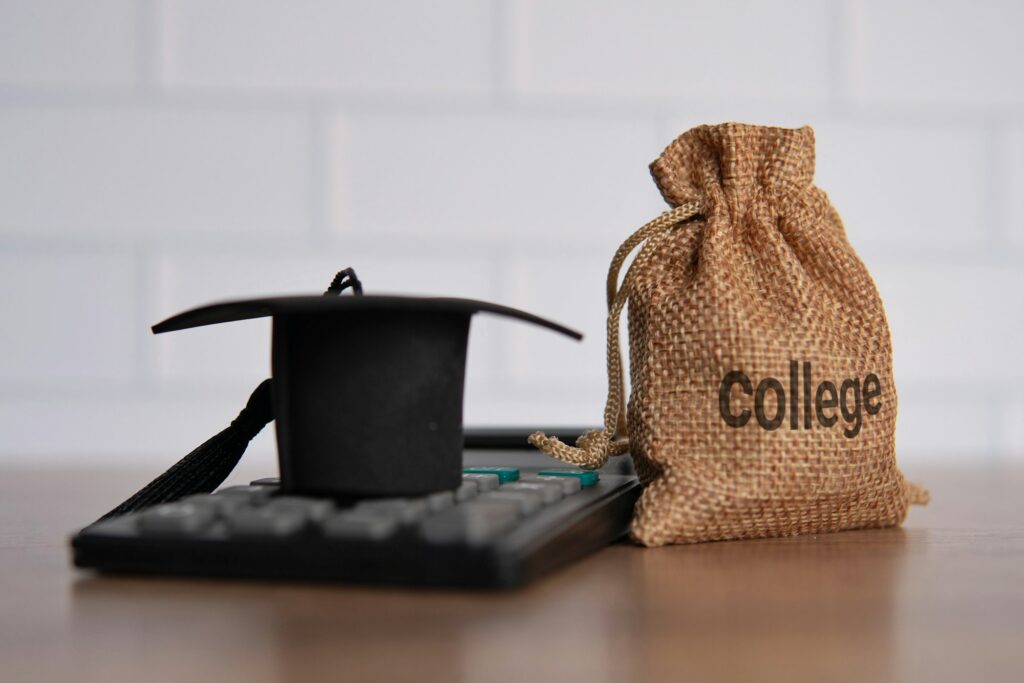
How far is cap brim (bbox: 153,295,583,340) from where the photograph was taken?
0.35 metres

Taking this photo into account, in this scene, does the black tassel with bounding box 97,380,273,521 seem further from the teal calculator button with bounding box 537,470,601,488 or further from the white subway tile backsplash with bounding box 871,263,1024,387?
the white subway tile backsplash with bounding box 871,263,1024,387

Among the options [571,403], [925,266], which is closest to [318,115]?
[571,403]

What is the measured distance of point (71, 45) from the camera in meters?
1.28

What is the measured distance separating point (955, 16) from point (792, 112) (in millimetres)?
264

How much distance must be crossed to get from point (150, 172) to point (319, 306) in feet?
3.35

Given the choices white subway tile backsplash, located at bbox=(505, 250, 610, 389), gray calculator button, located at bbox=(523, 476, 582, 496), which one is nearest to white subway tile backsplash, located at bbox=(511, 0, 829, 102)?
white subway tile backsplash, located at bbox=(505, 250, 610, 389)

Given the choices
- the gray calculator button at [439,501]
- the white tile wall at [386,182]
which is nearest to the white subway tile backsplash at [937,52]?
the white tile wall at [386,182]

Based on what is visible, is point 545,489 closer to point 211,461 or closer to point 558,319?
point 211,461

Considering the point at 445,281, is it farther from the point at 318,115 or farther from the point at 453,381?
the point at 453,381

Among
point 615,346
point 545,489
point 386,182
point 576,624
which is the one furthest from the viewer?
point 386,182

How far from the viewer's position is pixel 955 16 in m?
1.32

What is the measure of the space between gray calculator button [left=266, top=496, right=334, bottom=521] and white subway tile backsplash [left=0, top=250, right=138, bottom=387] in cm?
101

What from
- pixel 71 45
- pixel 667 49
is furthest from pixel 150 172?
pixel 667 49

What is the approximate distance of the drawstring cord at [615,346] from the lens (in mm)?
480
